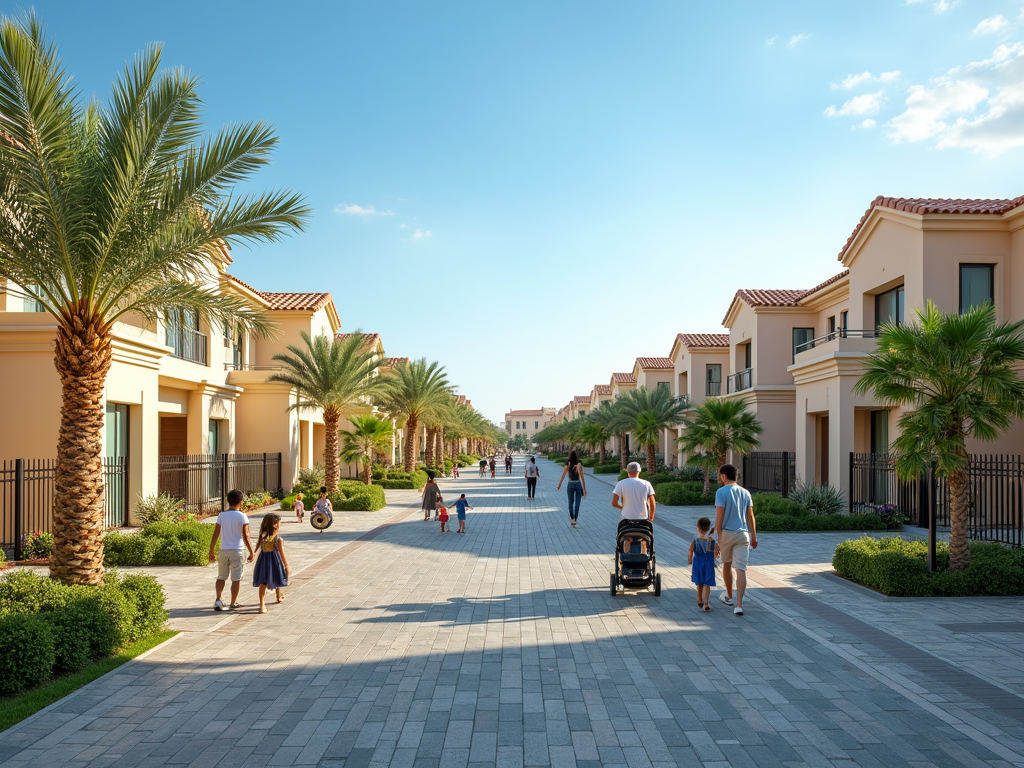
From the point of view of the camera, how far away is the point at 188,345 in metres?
23.5

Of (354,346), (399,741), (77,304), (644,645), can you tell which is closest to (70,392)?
(77,304)

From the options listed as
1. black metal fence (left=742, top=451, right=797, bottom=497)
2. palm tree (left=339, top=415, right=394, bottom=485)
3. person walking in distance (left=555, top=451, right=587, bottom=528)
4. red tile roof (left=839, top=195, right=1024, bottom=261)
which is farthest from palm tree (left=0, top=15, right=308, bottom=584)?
black metal fence (left=742, top=451, right=797, bottom=497)

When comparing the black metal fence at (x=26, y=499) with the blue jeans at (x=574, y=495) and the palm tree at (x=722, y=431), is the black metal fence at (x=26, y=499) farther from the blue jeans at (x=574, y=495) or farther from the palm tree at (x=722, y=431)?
the palm tree at (x=722, y=431)

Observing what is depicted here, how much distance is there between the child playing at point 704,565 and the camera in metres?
9.22

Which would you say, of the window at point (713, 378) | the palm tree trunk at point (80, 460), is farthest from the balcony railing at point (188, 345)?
the window at point (713, 378)

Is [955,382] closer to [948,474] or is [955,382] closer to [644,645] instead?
[948,474]

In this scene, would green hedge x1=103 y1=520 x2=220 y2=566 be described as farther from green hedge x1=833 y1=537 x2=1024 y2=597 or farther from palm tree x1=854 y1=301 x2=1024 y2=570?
palm tree x1=854 y1=301 x2=1024 y2=570

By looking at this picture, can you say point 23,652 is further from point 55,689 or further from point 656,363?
point 656,363

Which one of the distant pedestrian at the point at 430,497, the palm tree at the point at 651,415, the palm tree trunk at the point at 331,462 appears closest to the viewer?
the distant pedestrian at the point at 430,497

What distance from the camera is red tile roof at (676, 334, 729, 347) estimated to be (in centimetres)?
4092

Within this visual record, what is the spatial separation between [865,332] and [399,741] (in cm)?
1970

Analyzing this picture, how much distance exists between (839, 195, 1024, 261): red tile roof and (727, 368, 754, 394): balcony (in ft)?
38.2

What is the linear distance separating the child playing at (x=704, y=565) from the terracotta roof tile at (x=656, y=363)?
44124mm

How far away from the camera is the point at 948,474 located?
1037 centimetres
